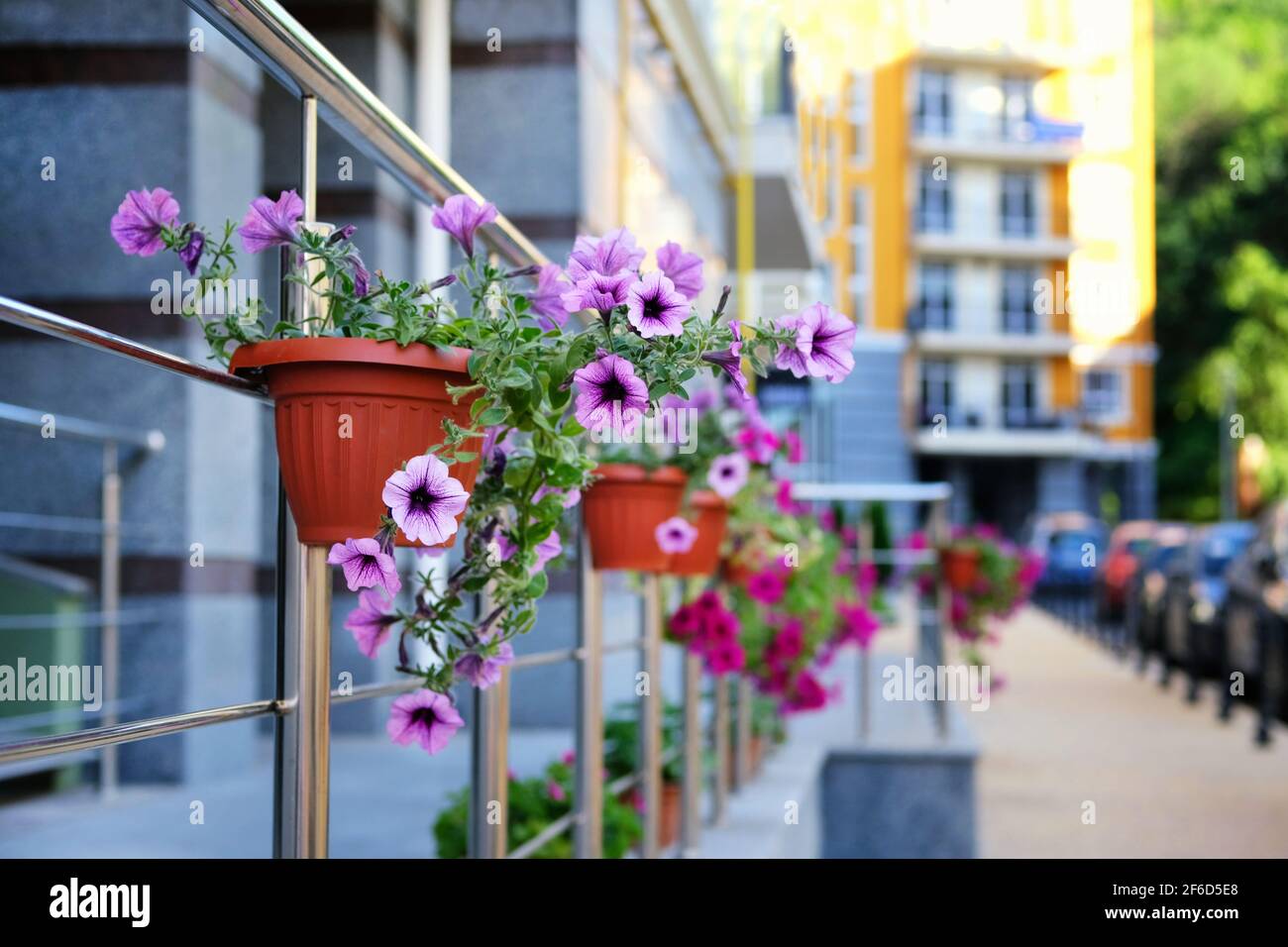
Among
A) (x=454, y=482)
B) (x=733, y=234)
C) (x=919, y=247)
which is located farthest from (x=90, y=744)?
(x=919, y=247)

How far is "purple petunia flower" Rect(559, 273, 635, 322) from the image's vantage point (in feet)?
5.86

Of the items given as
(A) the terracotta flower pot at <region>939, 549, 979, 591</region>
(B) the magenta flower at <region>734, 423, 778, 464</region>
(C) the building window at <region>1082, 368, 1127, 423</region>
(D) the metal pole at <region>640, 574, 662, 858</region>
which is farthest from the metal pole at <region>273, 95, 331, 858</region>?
(C) the building window at <region>1082, 368, 1127, 423</region>

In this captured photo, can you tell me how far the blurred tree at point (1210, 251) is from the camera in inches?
1860

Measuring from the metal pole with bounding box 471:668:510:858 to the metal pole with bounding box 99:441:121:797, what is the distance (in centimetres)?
267

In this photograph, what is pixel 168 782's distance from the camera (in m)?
5.38

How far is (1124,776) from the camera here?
958cm

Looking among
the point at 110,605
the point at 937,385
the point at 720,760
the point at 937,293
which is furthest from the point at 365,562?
the point at 937,293

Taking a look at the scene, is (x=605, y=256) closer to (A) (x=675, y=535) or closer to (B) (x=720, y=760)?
(A) (x=675, y=535)

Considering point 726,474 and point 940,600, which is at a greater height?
point 726,474

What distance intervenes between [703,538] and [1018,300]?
44.4m

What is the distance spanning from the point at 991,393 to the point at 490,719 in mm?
45040

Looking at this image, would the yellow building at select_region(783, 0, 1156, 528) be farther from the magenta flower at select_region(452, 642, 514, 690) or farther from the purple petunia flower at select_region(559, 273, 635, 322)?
the purple petunia flower at select_region(559, 273, 635, 322)

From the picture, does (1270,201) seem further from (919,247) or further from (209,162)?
(209,162)
